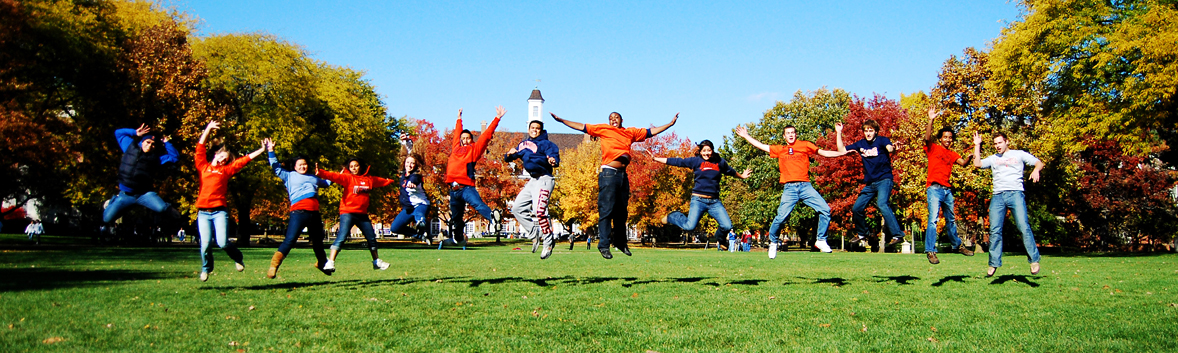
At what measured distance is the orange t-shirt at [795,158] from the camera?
485 inches

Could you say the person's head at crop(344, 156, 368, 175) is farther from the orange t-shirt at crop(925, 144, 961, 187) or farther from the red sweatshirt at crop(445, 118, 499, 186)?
the orange t-shirt at crop(925, 144, 961, 187)

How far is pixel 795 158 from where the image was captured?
40.7 feet

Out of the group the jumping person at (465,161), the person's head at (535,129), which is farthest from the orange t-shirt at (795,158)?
the jumping person at (465,161)

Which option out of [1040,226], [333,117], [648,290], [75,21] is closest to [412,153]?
[648,290]

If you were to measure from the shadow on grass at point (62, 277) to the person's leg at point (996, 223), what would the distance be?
1531cm

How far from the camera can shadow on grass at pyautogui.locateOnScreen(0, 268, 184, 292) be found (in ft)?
37.3

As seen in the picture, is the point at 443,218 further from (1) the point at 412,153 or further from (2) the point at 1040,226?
(1) the point at 412,153

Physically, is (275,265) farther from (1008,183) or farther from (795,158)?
(1008,183)

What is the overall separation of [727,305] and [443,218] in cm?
5418

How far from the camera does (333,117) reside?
4300 cm

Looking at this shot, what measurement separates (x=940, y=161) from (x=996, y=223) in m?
1.46

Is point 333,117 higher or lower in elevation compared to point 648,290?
higher

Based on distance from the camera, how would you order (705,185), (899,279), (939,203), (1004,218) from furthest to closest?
(899,279)
(705,185)
(939,203)
(1004,218)

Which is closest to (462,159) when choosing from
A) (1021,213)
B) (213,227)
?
(213,227)
